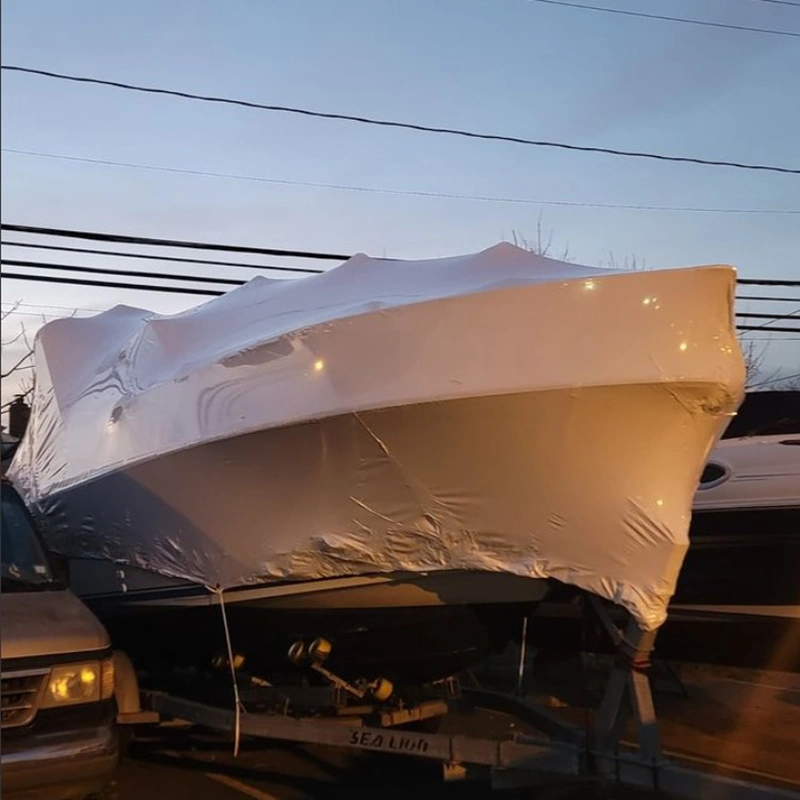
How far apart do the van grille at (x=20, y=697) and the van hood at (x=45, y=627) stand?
98 mm

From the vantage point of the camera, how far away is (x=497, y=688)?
7457 mm

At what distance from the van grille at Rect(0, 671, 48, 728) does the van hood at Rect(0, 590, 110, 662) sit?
0.10m

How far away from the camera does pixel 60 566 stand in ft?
20.2

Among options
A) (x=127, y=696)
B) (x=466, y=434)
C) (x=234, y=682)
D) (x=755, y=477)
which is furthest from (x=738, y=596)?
(x=127, y=696)

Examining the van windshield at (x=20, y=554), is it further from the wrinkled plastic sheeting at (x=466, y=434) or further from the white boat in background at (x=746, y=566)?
the white boat in background at (x=746, y=566)

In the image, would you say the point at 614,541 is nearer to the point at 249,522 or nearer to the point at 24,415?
the point at 249,522

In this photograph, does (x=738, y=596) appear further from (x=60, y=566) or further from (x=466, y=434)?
(x=60, y=566)

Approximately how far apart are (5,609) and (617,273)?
353 cm

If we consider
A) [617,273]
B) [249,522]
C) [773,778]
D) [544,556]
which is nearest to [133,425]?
[249,522]

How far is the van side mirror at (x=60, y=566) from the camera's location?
18.9 feet

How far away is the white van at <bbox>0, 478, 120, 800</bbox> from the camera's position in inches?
185

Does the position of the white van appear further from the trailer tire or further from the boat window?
the boat window

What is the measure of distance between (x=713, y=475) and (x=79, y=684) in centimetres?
515

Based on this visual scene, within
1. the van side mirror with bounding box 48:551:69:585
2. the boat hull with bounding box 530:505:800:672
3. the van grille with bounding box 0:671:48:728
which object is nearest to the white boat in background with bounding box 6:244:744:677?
the van side mirror with bounding box 48:551:69:585
